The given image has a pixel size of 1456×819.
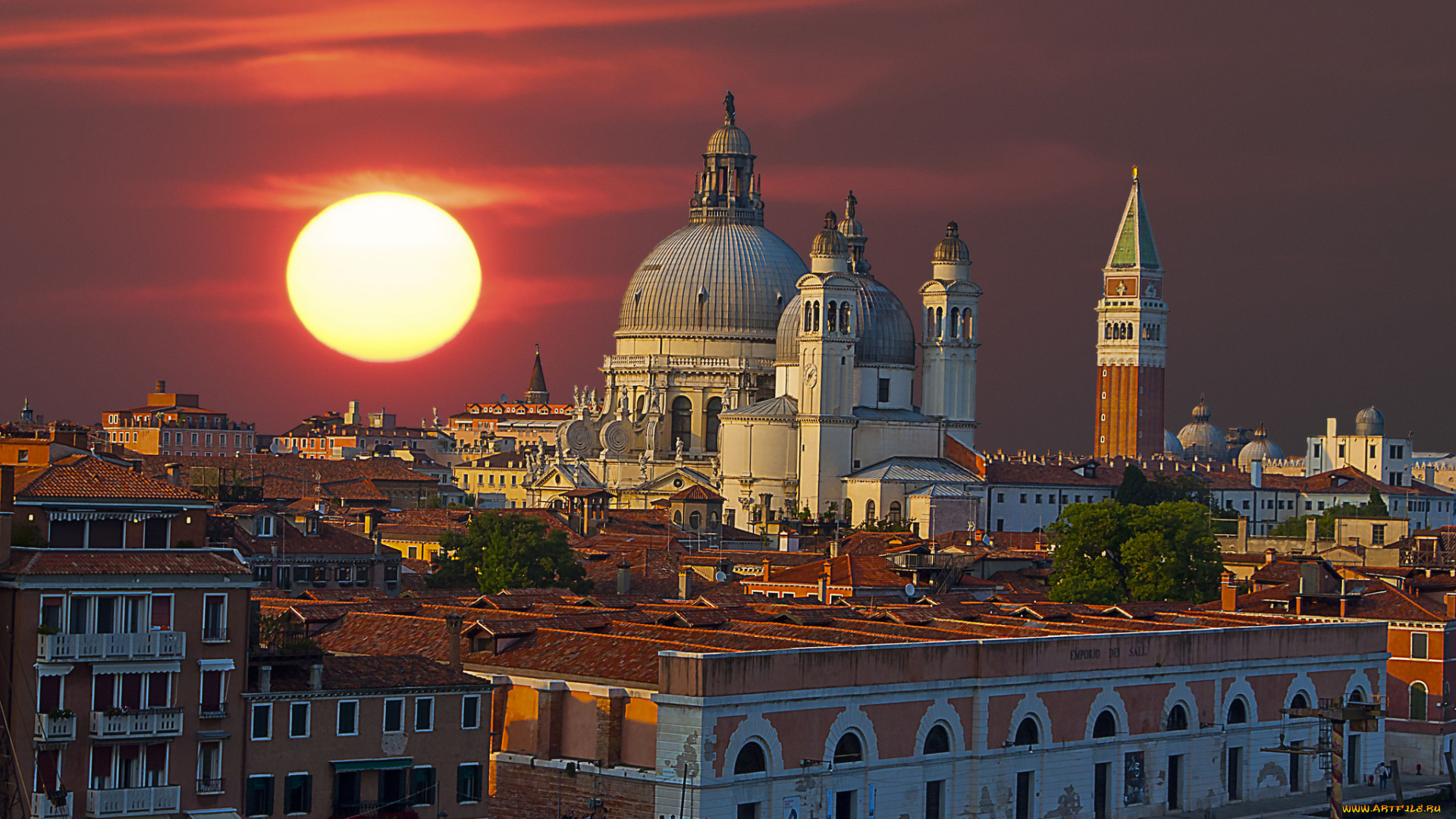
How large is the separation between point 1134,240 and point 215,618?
131m

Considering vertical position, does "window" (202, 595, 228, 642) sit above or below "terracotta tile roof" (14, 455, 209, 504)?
below

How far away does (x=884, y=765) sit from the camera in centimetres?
3444

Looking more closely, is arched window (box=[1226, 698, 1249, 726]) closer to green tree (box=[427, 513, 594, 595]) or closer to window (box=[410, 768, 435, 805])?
window (box=[410, 768, 435, 805])

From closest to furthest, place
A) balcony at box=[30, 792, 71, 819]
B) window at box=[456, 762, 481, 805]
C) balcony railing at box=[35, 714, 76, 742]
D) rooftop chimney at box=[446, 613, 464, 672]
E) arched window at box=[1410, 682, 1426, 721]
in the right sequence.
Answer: balcony at box=[30, 792, 71, 819] < balcony railing at box=[35, 714, 76, 742] < window at box=[456, 762, 481, 805] < rooftop chimney at box=[446, 613, 464, 672] < arched window at box=[1410, 682, 1426, 721]

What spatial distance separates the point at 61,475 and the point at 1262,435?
177343mm

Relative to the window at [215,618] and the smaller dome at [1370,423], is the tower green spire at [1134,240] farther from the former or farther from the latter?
the window at [215,618]

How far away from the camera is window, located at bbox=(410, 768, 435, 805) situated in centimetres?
3030

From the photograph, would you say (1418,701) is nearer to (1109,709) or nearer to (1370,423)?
(1109,709)

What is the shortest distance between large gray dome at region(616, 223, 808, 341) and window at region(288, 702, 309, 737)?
7797cm

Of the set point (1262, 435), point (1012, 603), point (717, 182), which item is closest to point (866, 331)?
point (717, 182)

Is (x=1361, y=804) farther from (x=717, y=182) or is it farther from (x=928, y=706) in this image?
(x=717, y=182)

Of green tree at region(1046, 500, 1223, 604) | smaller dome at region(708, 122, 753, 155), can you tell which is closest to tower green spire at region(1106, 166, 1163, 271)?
smaller dome at region(708, 122, 753, 155)

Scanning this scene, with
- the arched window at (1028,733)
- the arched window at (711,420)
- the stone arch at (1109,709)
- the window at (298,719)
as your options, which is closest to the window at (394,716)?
the window at (298,719)

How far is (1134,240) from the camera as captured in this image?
15438cm
